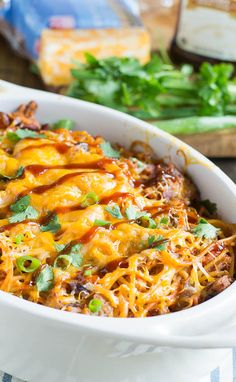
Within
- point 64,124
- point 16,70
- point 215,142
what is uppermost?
point 64,124

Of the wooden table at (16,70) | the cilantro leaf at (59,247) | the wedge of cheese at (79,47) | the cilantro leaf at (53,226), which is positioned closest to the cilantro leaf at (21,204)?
the cilantro leaf at (53,226)

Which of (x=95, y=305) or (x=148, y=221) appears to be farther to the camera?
(x=148, y=221)

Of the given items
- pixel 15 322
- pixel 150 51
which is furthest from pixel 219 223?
pixel 150 51

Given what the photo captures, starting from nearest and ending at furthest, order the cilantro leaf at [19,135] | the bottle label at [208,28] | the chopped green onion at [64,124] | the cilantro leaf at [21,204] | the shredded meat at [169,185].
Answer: the cilantro leaf at [21,204], the shredded meat at [169,185], the cilantro leaf at [19,135], the chopped green onion at [64,124], the bottle label at [208,28]

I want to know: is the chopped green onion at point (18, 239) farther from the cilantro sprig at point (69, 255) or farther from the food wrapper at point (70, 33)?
the food wrapper at point (70, 33)

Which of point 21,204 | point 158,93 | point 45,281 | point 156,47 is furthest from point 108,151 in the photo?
point 156,47

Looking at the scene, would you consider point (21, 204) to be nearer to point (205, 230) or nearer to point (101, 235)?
point (101, 235)

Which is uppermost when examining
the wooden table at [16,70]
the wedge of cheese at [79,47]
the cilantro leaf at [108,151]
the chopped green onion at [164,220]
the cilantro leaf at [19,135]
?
the chopped green onion at [164,220]

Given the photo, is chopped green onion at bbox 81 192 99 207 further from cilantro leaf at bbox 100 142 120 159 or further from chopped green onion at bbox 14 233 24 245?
cilantro leaf at bbox 100 142 120 159
